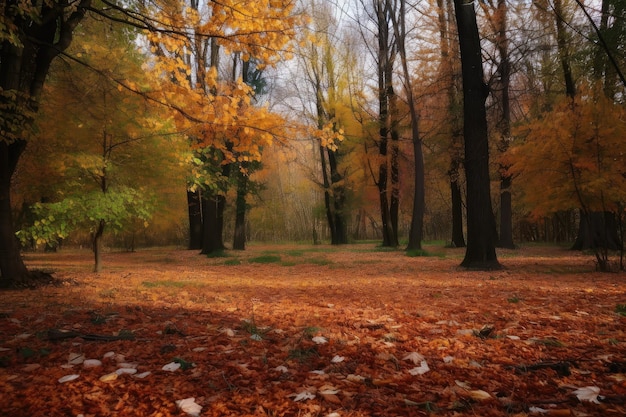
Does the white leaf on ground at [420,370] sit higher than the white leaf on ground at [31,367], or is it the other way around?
the white leaf on ground at [31,367]

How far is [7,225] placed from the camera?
255 inches

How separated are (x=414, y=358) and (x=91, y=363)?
7.48ft

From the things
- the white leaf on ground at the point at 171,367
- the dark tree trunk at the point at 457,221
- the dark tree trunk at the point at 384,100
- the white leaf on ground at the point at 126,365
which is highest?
the dark tree trunk at the point at 384,100

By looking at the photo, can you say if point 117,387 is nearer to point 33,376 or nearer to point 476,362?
point 33,376

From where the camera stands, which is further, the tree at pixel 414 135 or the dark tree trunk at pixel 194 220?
the dark tree trunk at pixel 194 220

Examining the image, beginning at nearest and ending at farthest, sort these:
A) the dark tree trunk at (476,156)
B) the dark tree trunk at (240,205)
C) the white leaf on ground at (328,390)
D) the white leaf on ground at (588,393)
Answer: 1. the white leaf on ground at (588,393)
2. the white leaf on ground at (328,390)
3. the dark tree trunk at (476,156)
4. the dark tree trunk at (240,205)

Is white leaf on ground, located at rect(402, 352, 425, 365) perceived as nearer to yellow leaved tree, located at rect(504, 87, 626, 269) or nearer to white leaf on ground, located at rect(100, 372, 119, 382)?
white leaf on ground, located at rect(100, 372, 119, 382)

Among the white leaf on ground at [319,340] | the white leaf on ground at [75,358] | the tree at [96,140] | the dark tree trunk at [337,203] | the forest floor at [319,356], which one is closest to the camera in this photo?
the forest floor at [319,356]

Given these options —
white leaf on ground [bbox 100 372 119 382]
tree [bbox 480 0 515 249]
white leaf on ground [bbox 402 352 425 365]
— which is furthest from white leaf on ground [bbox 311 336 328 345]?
tree [bbox 480 0 515 249]

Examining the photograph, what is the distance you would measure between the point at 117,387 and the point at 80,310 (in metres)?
2.69

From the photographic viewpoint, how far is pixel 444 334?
3.26 metres

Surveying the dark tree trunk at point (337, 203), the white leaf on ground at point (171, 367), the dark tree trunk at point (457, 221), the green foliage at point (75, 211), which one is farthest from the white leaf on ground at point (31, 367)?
the dark tree trunk at point (337, 203)

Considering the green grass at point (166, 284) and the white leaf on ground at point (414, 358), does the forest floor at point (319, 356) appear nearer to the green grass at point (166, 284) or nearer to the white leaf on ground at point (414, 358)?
the white leaf on ground at point (414, 358)

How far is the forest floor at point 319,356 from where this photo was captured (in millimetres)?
2031
